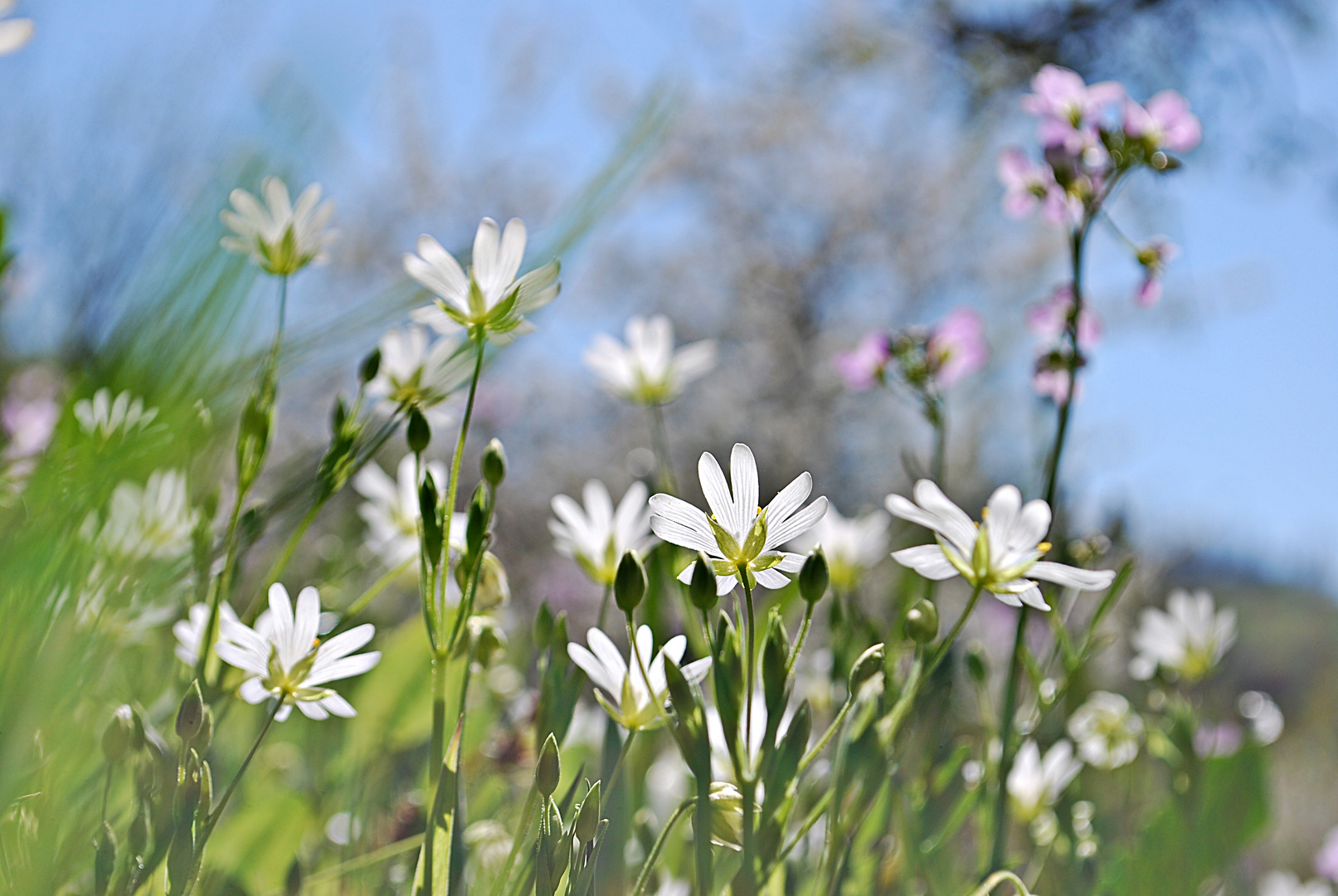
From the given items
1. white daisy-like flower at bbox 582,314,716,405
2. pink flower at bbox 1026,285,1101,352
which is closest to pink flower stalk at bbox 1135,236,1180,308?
pink flower at bbox 1026,285,1101,352

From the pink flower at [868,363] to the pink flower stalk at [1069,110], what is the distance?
165 mm

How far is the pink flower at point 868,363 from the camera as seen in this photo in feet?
2.12

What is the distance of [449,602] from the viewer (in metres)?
0.44

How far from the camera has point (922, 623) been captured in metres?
0.33

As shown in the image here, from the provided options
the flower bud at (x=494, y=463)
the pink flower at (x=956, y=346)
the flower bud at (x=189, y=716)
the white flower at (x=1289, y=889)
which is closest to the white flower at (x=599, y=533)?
the flower bud at (x=494, y=463)

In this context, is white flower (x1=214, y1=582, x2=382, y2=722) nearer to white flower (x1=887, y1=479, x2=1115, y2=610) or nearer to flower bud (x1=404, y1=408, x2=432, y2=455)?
flower bud (x1=404, y1=408, x2=432, y2=455)

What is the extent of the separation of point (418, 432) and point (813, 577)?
15cm

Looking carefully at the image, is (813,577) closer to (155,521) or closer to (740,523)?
(740,523)

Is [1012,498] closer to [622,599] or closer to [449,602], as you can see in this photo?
[622,599]

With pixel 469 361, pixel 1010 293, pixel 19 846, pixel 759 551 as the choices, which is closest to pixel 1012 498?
pixel 759 551

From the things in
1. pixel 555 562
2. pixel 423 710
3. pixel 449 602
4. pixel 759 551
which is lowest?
pixel 555 562

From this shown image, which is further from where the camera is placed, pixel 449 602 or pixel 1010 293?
pixel 1010 293

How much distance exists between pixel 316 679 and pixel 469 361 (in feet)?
0.42

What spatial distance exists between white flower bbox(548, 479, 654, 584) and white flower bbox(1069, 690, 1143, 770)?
1.16ft
